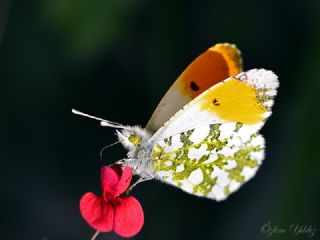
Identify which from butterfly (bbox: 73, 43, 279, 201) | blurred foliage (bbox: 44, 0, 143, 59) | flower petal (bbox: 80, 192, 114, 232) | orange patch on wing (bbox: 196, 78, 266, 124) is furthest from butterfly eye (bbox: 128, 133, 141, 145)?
blurred foliage (bbox: 44, 0, 143, 59)

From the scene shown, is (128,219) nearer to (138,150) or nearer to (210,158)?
(138,150)

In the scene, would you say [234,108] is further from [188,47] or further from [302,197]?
[188,47]

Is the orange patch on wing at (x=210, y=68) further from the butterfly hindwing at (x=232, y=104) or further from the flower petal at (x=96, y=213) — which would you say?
the flower petal at (x=96, y=213)

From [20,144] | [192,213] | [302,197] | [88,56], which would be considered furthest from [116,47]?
[302,197]

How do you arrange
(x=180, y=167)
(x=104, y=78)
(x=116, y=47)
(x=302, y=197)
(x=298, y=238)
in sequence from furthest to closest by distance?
(x=104, y=78) → (x=116, y=47) → (x=302, y=197) → (x=298, y=238) → (x=180, y=167)

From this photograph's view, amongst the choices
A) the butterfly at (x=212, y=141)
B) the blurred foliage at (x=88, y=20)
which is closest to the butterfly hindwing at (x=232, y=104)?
the butterfly at (x=212, y=141)

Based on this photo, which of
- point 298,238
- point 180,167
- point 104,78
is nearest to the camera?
point 180,167
